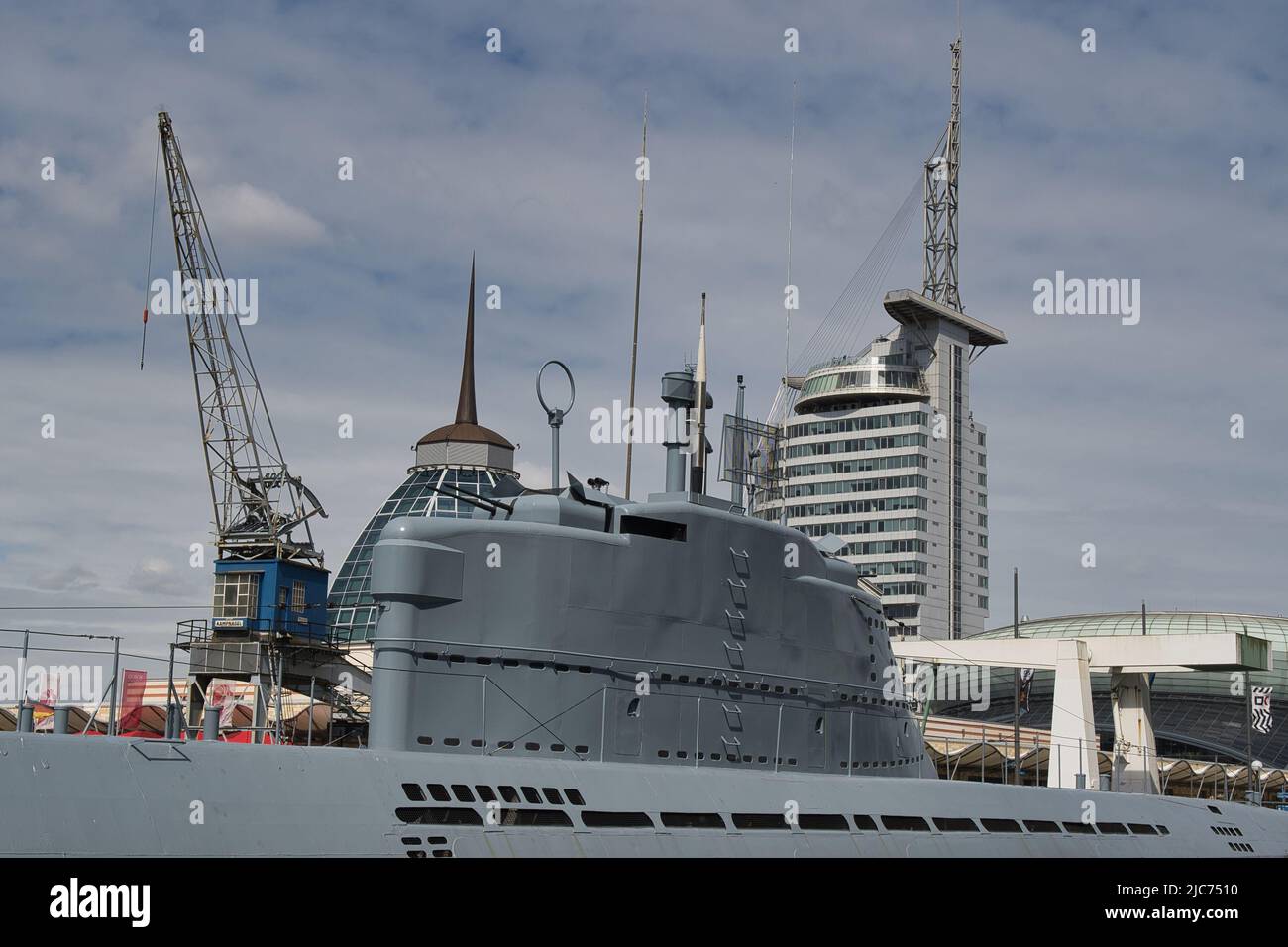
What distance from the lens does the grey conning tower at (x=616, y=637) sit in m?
15.7

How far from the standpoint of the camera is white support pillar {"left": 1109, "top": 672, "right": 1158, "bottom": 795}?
39875 mm

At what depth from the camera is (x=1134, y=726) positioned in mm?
40688

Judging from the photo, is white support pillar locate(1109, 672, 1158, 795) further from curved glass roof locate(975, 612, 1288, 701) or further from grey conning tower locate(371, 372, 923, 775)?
curved glass roof locate(975, 612, 1288, 701)

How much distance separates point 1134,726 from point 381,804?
32600mm

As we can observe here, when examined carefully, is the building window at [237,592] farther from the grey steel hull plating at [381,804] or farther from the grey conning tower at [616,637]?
the grey steel hull plating at [381,804]

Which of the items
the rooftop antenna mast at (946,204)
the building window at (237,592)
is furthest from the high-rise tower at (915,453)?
the building window at (237,592)

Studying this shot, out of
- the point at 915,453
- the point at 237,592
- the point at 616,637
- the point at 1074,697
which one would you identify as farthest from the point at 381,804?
the point at 915,453

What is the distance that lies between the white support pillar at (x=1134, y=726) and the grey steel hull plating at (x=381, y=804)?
21422mm

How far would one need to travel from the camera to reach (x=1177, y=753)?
89.6m

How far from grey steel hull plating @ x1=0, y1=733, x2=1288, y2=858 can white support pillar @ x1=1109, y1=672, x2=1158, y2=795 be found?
21422 millimetres

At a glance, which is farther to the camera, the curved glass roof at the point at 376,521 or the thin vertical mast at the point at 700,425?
the curved glass roof at the point at 376,521
